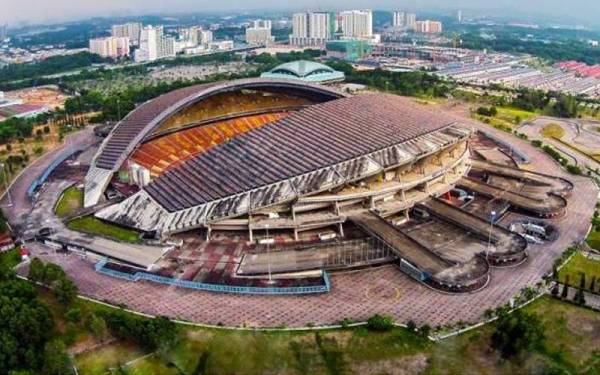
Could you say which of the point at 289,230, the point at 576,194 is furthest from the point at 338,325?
the point at 576,194

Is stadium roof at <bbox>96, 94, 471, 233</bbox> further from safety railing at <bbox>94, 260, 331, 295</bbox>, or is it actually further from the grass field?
the grass field

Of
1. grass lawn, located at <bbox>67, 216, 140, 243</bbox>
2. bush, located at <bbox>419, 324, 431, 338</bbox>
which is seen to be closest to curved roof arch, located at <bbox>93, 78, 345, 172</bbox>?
grass lawn, located at <bbox>67, 216, 140, 243</bbox>

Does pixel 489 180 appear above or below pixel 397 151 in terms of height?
below

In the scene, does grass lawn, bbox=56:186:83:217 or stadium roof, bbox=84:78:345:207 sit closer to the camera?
grass lawn, bbox=56:186:83:217

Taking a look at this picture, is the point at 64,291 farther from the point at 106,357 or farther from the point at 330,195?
the point at 330,195

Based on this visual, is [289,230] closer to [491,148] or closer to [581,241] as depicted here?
[581,241]

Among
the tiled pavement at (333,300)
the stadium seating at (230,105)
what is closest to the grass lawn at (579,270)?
the tiled pavement at (333,300)
